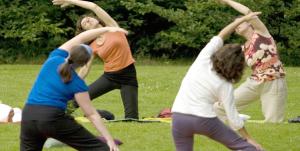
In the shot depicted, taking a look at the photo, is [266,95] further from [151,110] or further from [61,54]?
[61,54]

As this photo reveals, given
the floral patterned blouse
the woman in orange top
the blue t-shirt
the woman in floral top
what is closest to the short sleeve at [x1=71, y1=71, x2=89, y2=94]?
the blue t-shirt

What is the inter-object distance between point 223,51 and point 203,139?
3.24 m

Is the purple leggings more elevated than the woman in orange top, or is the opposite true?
the purple leggings

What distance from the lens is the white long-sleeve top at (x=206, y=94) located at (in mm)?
7355

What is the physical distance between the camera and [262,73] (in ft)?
37.3

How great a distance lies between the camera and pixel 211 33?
27656mm

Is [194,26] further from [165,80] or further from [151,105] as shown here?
[151,105]

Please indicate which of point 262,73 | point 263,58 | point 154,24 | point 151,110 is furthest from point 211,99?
point 154,24

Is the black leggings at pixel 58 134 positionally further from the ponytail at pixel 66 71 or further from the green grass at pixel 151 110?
the green grass at pixel 151 110

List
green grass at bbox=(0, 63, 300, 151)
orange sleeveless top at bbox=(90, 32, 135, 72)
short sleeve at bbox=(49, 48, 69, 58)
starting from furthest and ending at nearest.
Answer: orange sleeveless top at bbox=(90, 32, 135, 72) < green grass at bbox=(0, 63, 300, 151) < short sleeve at bbox=(49, 48, 69, 58)

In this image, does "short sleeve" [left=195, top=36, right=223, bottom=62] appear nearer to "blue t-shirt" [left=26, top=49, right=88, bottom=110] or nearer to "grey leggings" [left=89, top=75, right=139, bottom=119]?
"blue t-shirt" [left=26, top=49, right=88, bottom=110]

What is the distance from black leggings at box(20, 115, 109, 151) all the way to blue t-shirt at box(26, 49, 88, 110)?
17cm

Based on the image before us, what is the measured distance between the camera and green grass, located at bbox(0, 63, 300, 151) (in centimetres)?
1013

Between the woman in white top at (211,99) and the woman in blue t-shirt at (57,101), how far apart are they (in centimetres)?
72
